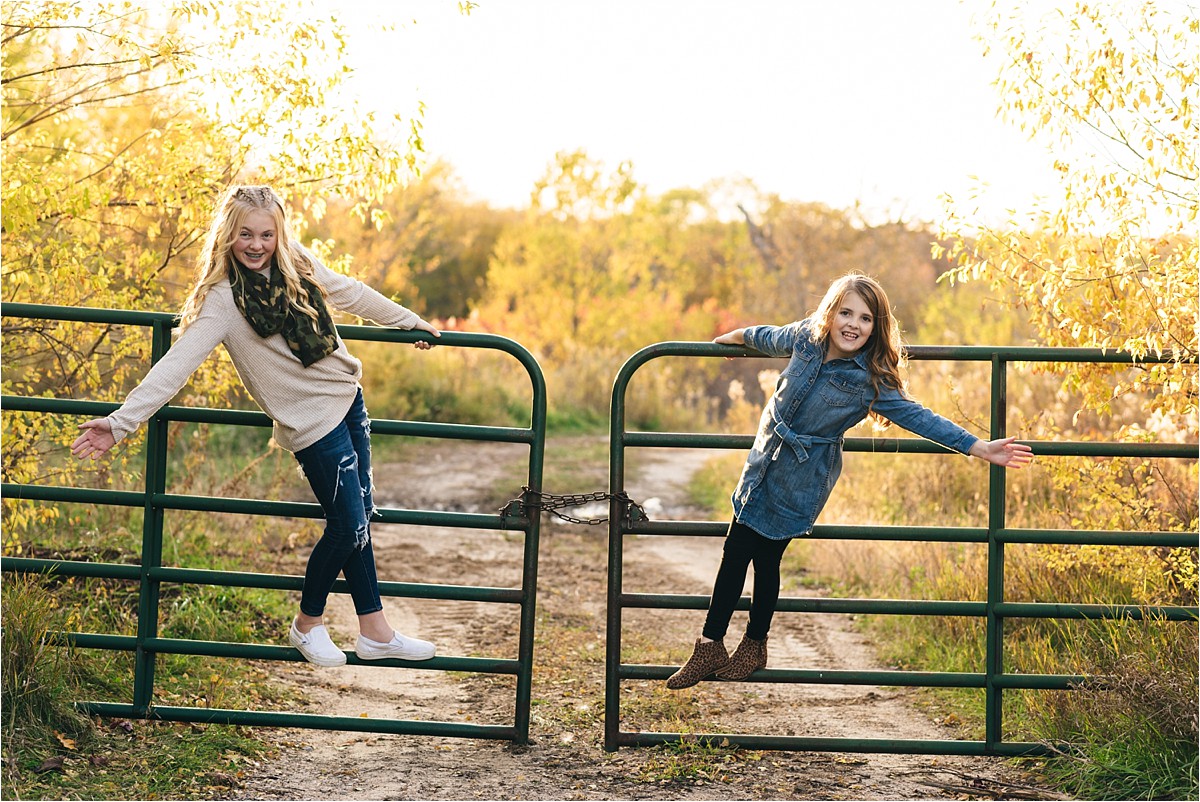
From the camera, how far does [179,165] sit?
19.1ft

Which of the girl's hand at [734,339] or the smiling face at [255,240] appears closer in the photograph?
the smiling face at [255,240]

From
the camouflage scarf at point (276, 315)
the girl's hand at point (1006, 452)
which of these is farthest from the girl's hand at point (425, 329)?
the girl's hand at point (1006, 452)

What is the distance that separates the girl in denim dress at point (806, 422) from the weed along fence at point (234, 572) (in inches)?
30.5

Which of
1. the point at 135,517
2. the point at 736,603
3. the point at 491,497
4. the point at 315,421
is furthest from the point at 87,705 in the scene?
the point at 491,497

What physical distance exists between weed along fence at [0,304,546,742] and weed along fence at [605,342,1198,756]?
34cm

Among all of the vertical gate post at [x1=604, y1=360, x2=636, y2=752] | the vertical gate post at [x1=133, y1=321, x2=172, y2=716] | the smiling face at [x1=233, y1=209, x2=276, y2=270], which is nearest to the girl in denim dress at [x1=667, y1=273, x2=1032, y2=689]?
the vertical gate post at [x1=604, y1=360, x2=636, y2=752]

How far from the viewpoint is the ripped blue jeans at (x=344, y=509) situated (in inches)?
164

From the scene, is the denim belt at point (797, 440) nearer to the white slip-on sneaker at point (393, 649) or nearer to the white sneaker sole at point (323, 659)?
the white slip-on sneaker at point (393, 649)

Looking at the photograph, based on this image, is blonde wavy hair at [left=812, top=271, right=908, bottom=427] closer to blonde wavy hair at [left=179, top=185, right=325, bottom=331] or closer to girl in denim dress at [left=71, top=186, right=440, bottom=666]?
girl in denim dress at [left=71, top=186, right=440, bottom=666]

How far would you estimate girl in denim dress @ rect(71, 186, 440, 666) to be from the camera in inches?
157

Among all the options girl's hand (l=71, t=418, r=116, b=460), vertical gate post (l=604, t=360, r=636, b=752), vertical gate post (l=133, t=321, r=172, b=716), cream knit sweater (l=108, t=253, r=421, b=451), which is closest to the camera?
girl's hand (l=71, t=418, r=116, b=460)

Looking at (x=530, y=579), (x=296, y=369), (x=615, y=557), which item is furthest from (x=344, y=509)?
(x=615, y=557)

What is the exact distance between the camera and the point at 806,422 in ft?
13.8

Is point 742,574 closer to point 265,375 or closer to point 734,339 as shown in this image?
point 734,339
